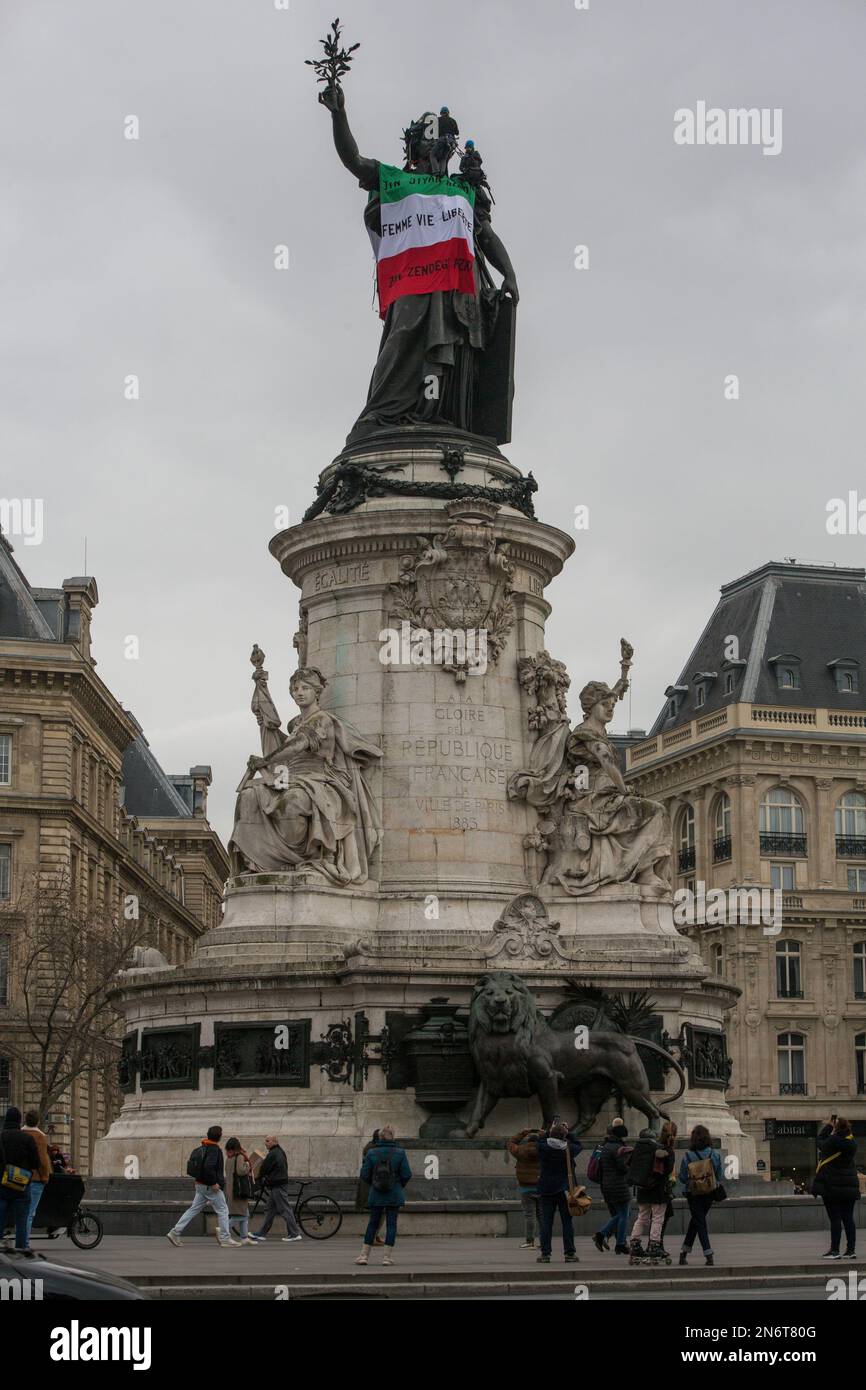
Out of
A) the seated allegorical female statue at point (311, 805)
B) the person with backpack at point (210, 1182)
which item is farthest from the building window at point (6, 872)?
the person with backpack at point (210, 1182)

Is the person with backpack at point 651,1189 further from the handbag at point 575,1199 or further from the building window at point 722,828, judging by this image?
the building window at point 722,828

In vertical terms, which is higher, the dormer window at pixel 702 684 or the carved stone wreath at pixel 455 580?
the dormer window at pixel 702 684

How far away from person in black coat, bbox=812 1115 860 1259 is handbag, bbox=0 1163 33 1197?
29.9ft

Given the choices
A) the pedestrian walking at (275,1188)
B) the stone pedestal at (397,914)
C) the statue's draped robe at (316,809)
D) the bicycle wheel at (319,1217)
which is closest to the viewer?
the pedestrian walking at (275,1188)

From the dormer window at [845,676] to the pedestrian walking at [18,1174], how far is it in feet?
219

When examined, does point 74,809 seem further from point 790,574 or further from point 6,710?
point 790,574

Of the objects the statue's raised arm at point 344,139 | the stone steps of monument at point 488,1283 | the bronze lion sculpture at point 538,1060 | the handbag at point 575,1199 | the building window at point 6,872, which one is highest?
the statue's raised arm at point 344,139

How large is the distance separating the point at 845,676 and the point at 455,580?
54085 mm

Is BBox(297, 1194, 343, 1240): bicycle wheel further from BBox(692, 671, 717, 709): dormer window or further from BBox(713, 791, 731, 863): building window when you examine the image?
BBox(692, 671, 717, 709): dormer window

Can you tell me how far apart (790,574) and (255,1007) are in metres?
62.0

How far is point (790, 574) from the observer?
90375mm

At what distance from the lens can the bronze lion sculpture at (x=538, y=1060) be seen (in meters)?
29.7

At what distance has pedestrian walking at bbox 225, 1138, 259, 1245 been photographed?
27.2m
